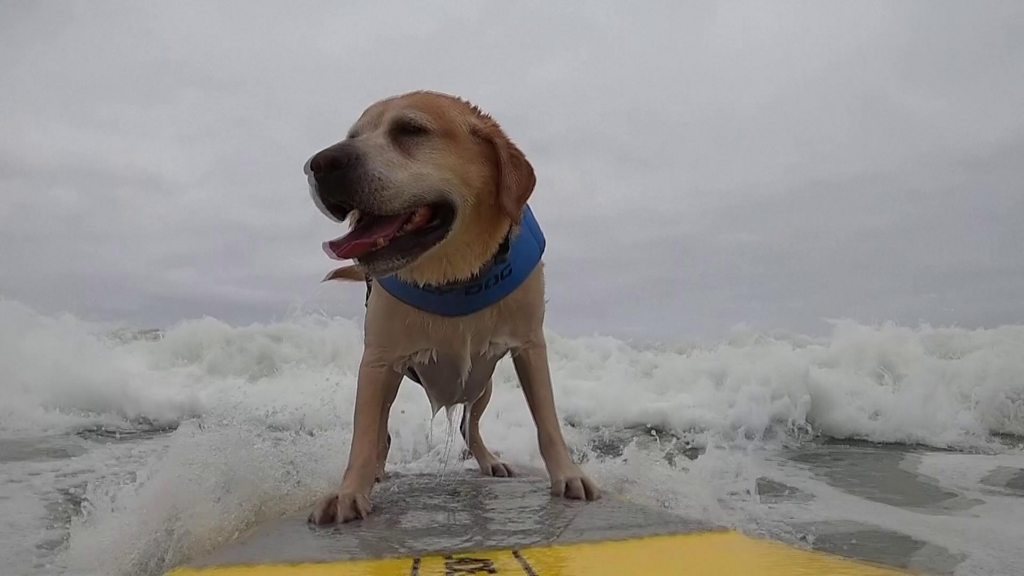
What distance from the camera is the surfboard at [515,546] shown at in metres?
1.54

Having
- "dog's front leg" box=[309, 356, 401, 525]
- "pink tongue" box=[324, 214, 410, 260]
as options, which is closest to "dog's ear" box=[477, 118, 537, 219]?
"pink tongue" box=[324, 214, 410, 260]

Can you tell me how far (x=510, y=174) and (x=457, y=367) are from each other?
0.74 meters

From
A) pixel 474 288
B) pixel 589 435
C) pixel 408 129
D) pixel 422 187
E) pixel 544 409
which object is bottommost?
pixel 589 435

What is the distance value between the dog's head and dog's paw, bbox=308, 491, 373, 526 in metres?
0.70

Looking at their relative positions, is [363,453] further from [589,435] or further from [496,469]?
[589,435]

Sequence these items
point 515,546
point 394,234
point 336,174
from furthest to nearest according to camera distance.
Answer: point 394,234 → point 336,174 → point 515,546

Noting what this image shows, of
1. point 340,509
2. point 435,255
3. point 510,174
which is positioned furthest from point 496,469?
point 510,174

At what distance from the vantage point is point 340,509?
225 centimetres

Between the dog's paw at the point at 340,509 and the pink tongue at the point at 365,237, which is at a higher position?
the pink tongue at the point at 365,237

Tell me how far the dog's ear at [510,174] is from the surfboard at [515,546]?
926mm

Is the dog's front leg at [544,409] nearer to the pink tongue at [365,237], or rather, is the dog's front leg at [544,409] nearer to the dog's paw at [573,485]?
the dog's paw at [573,485]

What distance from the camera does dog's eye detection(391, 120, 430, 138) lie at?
2223mm

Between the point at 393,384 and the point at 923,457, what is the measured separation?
4.35m

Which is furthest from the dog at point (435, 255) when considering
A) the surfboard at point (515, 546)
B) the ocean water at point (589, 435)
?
the ocean water at point (589, 435)
